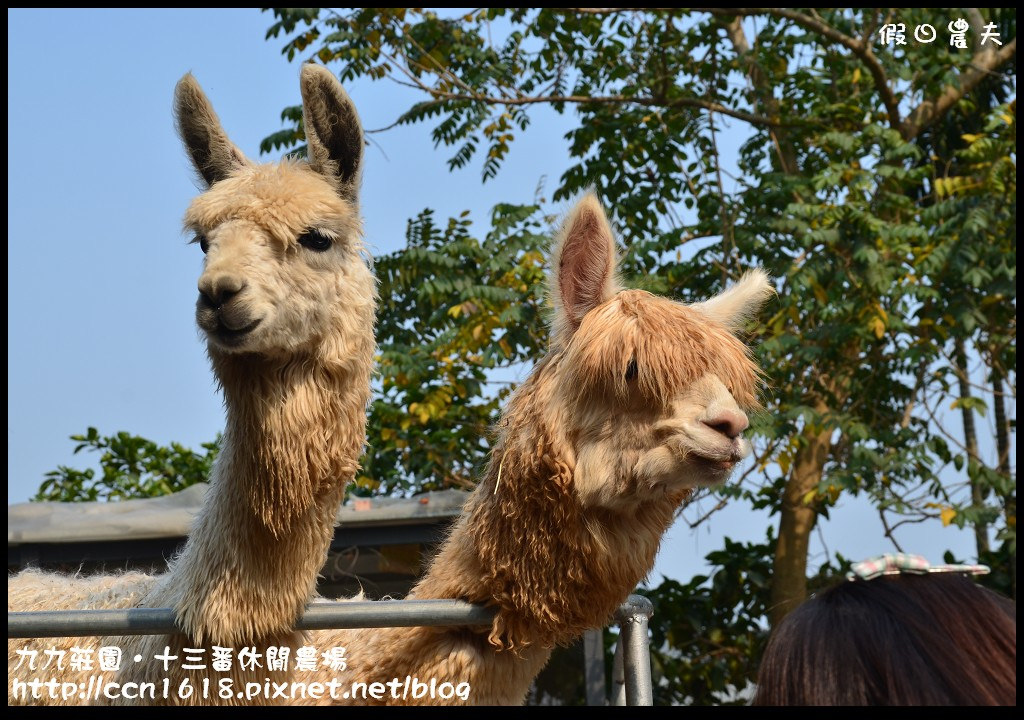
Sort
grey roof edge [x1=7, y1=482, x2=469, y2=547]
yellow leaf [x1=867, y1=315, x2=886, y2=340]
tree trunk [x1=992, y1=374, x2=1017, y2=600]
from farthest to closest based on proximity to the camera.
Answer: tree trunk [x1=992, y1=374, x2=1017, y2=600] → yellow leaf [x1=867, y1=315, x2=886, y2=340] → grey roof edge [x1=7, y1=482, x2=469, y2=547]

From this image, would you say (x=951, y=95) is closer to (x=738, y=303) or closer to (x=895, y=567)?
(x=738, y=303)

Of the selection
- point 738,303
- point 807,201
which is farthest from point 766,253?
point 738,303

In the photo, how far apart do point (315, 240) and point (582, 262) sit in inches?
26.6

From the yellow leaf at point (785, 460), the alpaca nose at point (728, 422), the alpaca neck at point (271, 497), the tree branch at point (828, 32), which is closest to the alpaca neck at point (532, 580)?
the alpaca nose at point (728, 422)

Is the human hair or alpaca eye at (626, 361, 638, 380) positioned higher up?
alpaca eye at (626, 361, 638, 380)

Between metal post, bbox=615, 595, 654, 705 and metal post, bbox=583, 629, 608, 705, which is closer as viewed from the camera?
metal post, bbox=615, 595, 654, 705

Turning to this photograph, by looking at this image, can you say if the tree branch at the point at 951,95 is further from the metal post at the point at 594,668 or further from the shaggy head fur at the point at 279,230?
the shaggy head fur at the point at 279,230

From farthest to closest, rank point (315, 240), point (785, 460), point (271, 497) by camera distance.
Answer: point (785, 460)
point (315, 240)
point (271, 497)

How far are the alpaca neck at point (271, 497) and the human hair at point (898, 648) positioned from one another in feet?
3.95

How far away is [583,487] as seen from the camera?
7.55ft

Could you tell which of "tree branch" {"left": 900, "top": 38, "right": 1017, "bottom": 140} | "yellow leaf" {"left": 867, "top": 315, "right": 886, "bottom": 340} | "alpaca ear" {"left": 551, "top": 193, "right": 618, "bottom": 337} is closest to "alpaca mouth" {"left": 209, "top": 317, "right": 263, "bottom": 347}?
"alpaca ear" {"left": 551, "top": 193, "right": 618, "bottom": 337}

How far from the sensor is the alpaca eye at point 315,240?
7.88 feet

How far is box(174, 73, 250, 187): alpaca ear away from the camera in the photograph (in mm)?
2596

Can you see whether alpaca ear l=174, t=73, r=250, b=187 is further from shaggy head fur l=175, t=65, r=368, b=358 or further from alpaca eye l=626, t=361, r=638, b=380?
alpaca eye l=626, t=361, r=638, b=380
